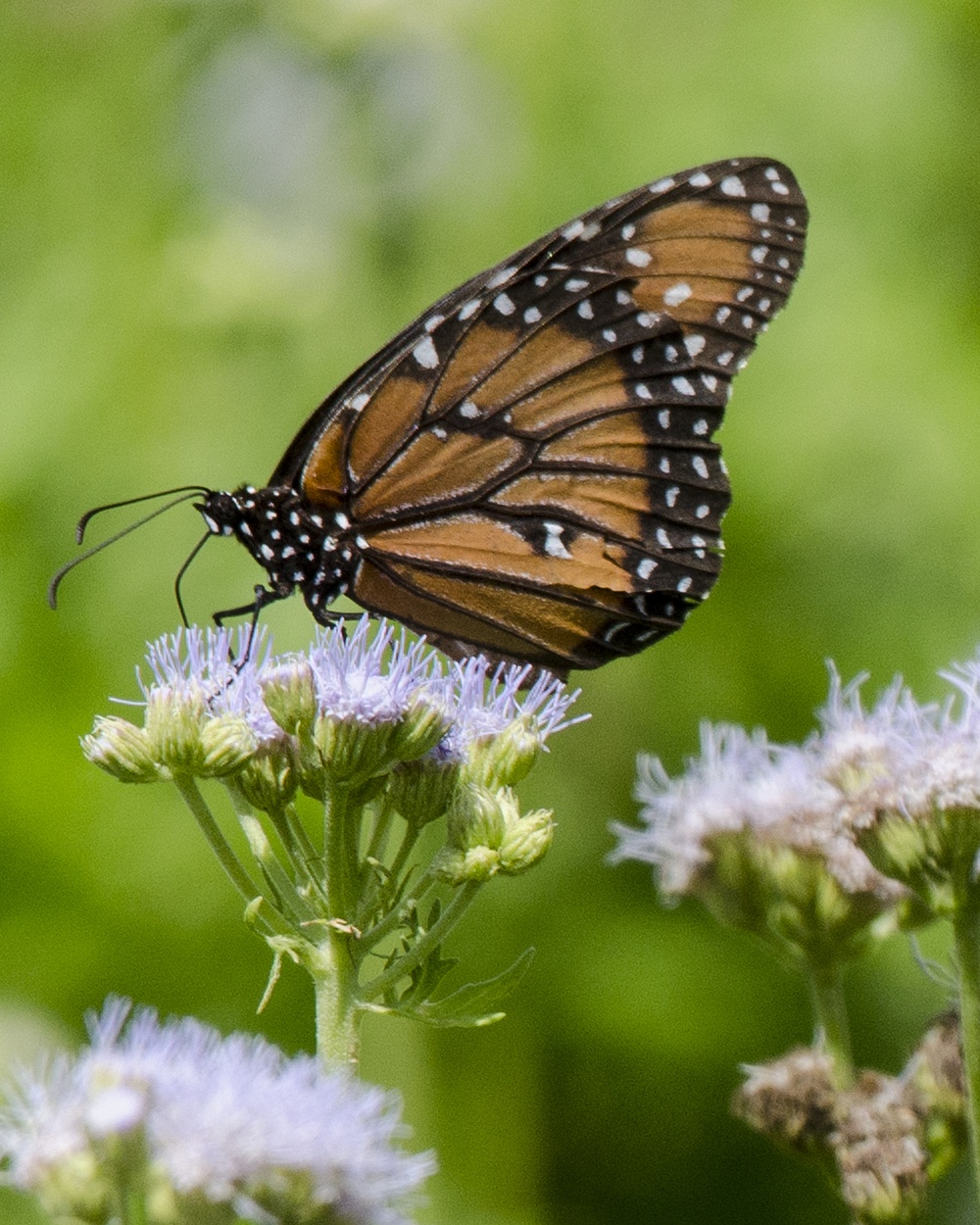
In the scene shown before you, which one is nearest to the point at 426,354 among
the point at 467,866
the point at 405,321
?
the point at 405,321

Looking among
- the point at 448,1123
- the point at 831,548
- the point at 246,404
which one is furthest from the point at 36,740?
the point at 831,548

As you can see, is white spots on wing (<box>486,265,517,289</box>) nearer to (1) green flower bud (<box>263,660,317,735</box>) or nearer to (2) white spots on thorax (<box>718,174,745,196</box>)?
(2) white spots on thorax (<box>718,174,745,196</box>)

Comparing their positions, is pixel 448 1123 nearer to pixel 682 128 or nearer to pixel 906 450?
pixel 906 450

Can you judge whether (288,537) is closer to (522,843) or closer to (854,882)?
(522,843)

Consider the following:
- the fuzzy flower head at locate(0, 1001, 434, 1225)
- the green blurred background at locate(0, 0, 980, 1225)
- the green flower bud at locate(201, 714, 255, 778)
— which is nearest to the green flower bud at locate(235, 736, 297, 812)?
the green flower bud at locate(201, 714, 255, 778)

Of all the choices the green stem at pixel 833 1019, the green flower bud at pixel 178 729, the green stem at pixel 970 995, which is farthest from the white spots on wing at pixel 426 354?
the green stem at pixel 970 995

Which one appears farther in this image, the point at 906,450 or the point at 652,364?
the point at 906,450
